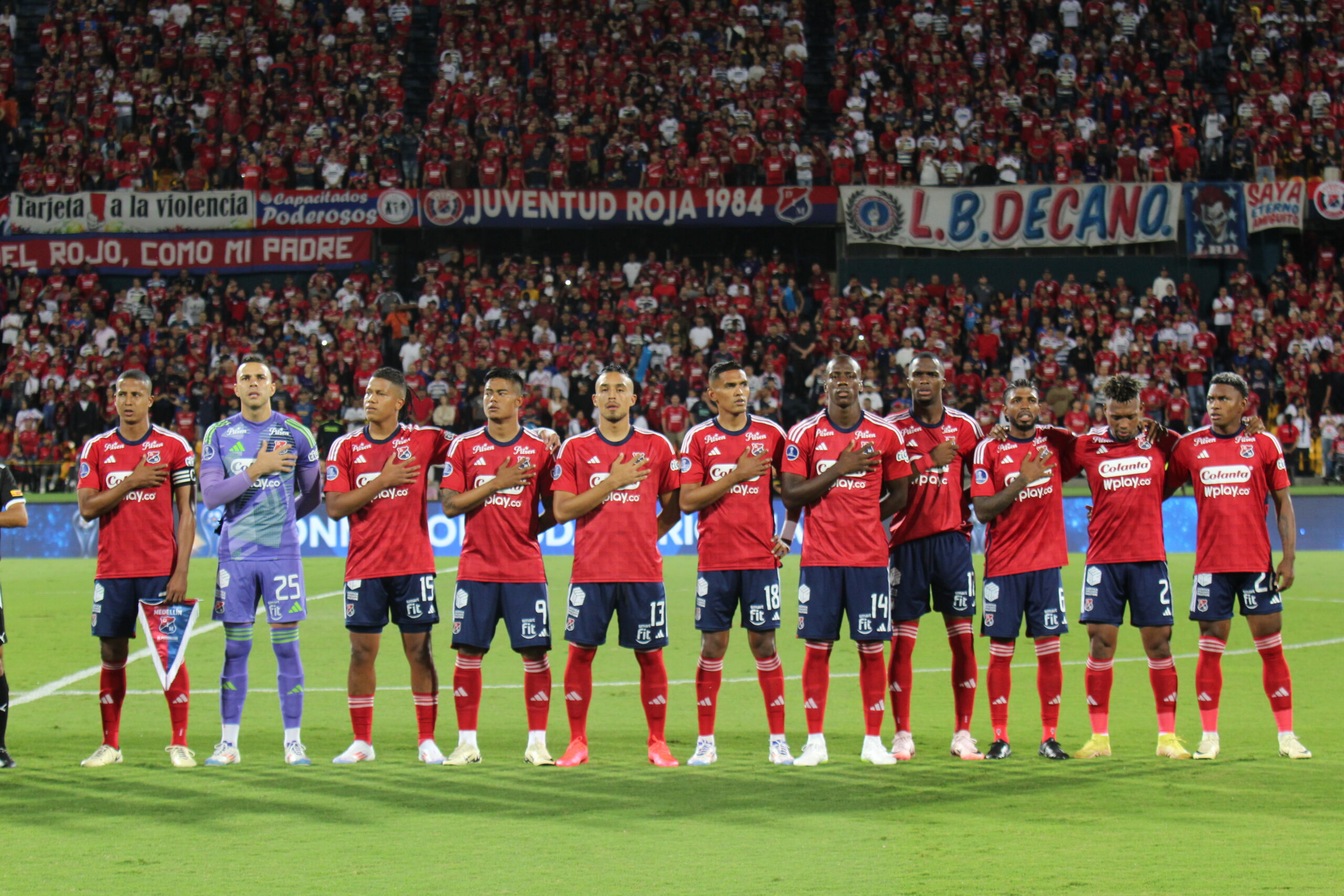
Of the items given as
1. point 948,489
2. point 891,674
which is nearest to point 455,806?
point 891,674

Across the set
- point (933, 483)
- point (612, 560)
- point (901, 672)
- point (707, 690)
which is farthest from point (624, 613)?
point (933, 483)

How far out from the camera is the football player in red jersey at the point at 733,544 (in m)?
8.03

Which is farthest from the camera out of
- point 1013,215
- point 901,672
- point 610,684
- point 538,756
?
point 1013,215

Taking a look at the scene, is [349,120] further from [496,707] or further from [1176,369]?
[496,707]

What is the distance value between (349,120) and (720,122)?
858cm

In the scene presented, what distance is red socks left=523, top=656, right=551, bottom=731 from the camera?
8.09 meters

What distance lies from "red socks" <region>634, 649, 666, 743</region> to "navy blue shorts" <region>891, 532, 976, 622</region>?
4.90ft

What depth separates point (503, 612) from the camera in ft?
26.8

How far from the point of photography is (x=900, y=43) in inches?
1323

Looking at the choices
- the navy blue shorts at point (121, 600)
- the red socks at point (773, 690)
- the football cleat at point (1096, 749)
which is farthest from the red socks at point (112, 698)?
the football cleat at point (1096, 749)

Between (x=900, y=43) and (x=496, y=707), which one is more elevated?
(x=900, y=43)

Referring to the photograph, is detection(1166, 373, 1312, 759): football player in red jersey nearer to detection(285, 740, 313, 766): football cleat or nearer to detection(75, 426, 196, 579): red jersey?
detection(285, 740, 313, 766): football cleat

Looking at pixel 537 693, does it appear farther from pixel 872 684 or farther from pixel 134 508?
pixel 134 508

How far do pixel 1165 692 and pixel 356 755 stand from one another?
4.76 meters
